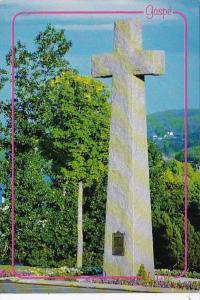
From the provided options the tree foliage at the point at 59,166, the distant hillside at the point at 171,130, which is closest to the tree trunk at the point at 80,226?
the tree foliage at the point at 59,166

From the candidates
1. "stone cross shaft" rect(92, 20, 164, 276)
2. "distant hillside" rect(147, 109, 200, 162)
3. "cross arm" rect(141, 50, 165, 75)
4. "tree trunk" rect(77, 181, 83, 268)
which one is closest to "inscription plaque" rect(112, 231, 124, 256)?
"stone cross shaft" rect(92, 20, 164, 276)

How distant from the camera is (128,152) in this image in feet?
49.7

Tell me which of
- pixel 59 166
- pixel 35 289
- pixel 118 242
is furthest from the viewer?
pixel 59 166

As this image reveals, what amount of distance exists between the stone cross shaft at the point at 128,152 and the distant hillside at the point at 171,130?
11.6ft

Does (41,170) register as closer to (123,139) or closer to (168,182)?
(168,182)

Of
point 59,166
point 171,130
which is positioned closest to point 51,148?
point 59,166

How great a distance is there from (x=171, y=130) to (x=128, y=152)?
466 centimetres

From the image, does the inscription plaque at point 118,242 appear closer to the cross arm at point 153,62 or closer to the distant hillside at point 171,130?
the cross arm at point 153,62

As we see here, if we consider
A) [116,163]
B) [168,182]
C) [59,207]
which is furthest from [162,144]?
[116,163]

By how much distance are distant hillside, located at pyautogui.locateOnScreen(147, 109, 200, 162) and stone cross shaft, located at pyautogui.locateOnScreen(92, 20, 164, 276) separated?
3.53 m

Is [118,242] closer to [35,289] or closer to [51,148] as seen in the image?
[35,289]

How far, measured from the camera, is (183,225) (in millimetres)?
17562

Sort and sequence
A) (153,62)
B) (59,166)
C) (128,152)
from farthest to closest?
(59,166)
(128,152)
(153,62)

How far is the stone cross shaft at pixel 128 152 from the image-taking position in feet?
49.5
